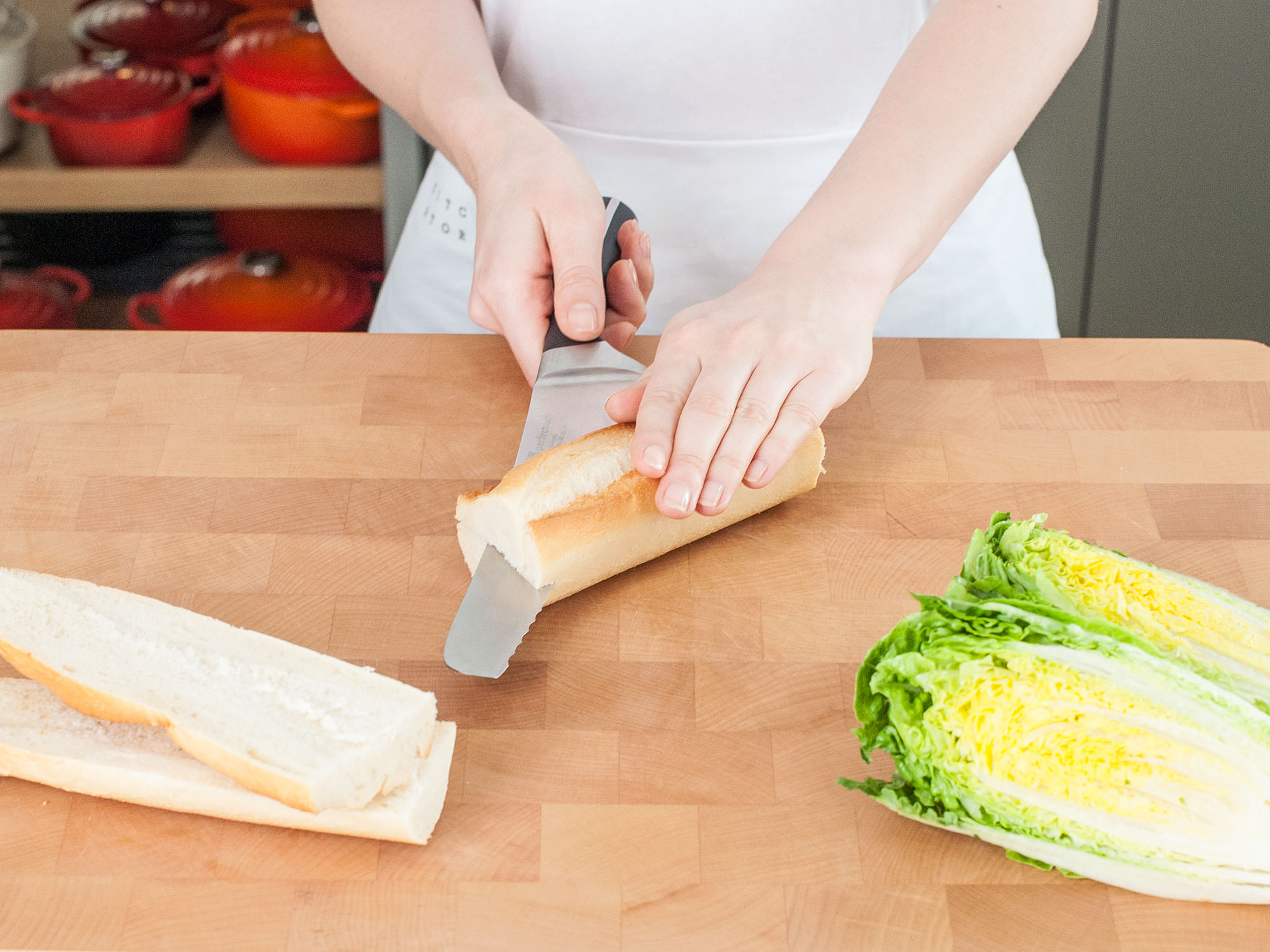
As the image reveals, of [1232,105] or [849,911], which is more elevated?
[849,911]

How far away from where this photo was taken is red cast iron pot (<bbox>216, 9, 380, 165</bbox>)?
2.25m

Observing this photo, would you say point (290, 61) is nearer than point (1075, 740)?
No

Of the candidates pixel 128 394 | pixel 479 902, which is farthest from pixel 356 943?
pixel 128 394

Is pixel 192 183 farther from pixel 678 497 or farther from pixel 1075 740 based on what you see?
pixel 1075 740

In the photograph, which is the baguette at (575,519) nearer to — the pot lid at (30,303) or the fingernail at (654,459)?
the fingernail at (654,459)

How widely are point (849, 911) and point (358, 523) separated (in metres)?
0.63

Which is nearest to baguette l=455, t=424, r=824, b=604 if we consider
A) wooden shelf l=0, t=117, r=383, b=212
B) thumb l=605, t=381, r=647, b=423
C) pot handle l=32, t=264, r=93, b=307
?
thumb l=605, t=381, r=647, b=423

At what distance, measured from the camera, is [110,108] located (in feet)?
7.55

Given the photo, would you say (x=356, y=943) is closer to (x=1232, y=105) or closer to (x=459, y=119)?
(x=459, y=119)

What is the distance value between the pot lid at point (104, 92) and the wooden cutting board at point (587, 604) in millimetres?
992

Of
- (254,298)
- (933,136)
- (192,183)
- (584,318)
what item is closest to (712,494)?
(584,318)

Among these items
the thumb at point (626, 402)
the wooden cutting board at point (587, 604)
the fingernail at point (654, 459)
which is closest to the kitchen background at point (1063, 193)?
the wooden cutting board at point (587, 604)

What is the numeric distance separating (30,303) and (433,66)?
1240 millimetres

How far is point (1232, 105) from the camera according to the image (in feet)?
8.57
